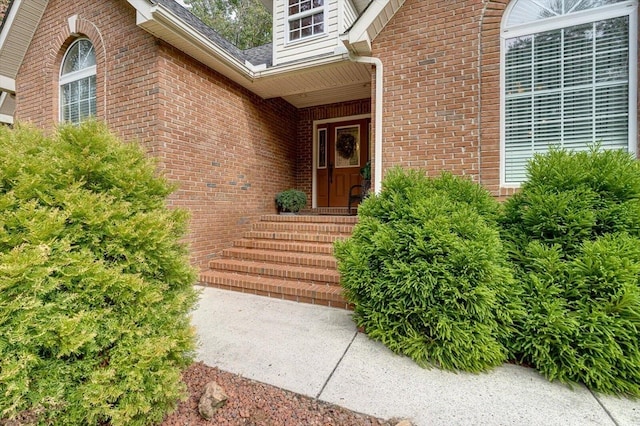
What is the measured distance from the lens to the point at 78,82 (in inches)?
217

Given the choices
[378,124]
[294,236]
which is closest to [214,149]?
[294,236]

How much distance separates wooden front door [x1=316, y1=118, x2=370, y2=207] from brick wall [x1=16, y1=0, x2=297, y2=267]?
174 centimetres

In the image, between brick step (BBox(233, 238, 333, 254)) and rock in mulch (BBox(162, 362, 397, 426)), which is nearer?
rock in mulch (BBox(162, 362, 397, 426))

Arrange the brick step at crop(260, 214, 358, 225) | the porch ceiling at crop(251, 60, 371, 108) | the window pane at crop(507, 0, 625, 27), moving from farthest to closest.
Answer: the porch ceiling at crop(251, 60, 371, 108) → the brick step at crop(260, 214, 358, 225) → the window pane at crop(507, 0, 625, 27)

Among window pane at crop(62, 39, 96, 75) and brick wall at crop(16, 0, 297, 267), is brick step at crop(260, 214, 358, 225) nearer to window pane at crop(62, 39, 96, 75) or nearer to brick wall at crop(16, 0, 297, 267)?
brick wall at crop(16, 0, 297, 267)

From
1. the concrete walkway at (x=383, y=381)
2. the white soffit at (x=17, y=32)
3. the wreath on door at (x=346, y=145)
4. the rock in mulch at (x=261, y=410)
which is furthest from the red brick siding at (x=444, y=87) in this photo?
the white soffit at (x=17, y=32)

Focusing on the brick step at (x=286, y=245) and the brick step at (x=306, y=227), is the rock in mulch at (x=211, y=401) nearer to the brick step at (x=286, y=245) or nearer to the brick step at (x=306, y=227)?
the brick step at (x=286, y=245)

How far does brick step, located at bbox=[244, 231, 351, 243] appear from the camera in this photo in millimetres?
4938

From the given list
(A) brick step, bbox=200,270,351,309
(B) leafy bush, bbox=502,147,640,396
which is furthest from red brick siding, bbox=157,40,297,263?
(B) leafy bush, bbox=502,147,640,396

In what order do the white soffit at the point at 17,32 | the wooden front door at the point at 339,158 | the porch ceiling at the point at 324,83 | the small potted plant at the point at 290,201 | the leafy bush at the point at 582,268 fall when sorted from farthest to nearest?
the wooden front door at the point at 339,158 < the small potted plant at the point at 290,201 < the white soffit at the point at 17,32 < the porch ceiling at the point at 324,83 < the leafy bush at the point at 582,268

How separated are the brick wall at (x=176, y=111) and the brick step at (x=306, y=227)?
42cm

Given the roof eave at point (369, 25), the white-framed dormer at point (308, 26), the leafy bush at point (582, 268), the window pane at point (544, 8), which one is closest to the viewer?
the leafy bush at point (582, 268)

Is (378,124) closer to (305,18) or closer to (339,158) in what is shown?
(339,158)

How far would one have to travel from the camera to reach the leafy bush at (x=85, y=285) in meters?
1.34
